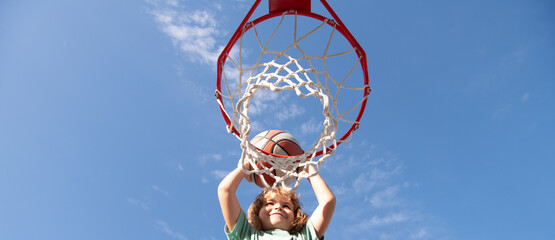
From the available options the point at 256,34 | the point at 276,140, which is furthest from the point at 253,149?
the point at 256,34

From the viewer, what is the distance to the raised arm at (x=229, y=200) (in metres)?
2.85

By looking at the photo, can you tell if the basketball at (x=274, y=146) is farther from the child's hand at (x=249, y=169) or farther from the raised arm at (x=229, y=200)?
the raised arm at (x=229, y=200)

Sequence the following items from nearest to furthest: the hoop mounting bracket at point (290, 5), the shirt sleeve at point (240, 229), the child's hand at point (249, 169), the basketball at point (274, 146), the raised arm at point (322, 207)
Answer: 1. the shirt sleeve at point (240, 229)
2. the raised arm at point (322, 207)
3. the child's hand at point (249, 169)
4. the basketball at point (274, 146)
5. the hoop mounting bracket at point (290, 5)

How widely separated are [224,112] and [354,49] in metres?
1.38

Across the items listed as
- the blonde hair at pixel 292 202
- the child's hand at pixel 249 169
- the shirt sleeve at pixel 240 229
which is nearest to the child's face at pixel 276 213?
the blonde hair at pixel 292 202

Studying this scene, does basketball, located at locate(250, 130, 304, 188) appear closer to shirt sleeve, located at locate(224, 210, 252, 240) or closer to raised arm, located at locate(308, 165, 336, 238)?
raised arm, located at locate(308, 165, 336, 238)

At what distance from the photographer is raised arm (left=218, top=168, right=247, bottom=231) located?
2846 millimetres

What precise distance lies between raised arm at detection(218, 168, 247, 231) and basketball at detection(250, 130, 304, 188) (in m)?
0.38

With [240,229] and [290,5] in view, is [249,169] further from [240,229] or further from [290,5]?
[290,5]

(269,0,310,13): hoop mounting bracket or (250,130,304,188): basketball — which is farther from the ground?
(269,0,310,13): hoop mounting bracket

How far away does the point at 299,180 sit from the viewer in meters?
3.09

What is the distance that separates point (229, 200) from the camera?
2889mm

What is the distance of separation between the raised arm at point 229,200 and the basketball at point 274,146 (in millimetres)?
381

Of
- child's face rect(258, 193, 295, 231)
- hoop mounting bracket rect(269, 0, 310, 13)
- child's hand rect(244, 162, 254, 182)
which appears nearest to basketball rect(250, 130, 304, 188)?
child's hand rect(244, 162, 254, 182)
